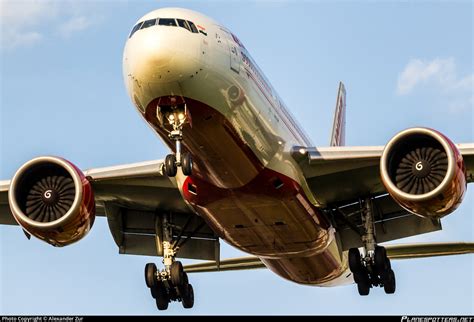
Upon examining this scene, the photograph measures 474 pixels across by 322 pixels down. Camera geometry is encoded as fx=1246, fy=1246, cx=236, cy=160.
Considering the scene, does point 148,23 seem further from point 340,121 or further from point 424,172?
point 340,121

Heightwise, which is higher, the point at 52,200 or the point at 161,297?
the point at 52,200

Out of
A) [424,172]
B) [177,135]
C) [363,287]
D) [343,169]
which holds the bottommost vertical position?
[363,287]

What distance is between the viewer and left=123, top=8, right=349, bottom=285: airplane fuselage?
27.1 meters

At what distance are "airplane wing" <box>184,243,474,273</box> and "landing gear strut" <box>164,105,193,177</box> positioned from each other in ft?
26.0

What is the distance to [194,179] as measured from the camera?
30031mm

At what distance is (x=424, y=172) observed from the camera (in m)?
29.7

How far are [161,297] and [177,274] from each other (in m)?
0.92

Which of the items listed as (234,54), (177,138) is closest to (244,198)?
(177,138)

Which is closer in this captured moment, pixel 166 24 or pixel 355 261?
pixel 166 24

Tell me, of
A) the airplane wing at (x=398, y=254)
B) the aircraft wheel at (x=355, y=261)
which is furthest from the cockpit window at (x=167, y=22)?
the airplane wing at (x=398, y=254)

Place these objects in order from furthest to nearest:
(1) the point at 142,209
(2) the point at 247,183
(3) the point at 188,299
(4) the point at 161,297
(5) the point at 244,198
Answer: (1) the point at 142,209
(3) the point at 188,299
(4) the point at 161,297
(5) the point at 244,198
(2) the point at 247,183

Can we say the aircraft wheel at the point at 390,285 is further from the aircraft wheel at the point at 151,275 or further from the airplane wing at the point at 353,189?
the aircraft wheel at the point at 151,275

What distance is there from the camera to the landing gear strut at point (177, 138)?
2744cm

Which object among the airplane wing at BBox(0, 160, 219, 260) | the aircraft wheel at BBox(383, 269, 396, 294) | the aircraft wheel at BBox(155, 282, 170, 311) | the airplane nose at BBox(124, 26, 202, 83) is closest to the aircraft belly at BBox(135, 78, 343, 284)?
the airplane nose at BBox(124, 26, 202, 83)
